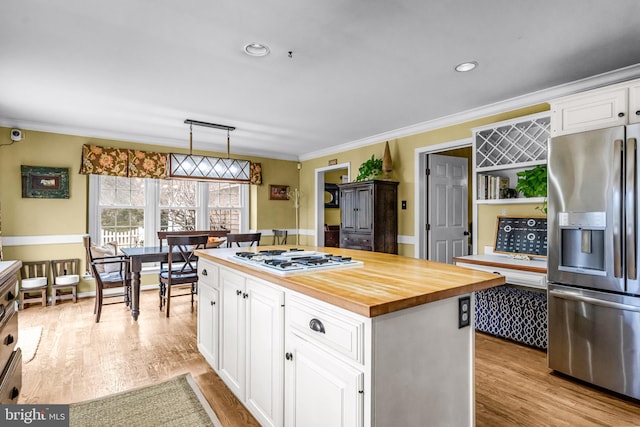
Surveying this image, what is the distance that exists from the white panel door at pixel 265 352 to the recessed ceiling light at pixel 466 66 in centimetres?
234

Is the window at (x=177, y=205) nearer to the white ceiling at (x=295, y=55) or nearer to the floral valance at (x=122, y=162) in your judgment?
the floral valance at (x=122, y=162)

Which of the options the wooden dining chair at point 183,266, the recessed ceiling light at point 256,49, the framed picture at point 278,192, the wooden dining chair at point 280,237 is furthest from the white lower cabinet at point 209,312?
the framed picture at point 278,192

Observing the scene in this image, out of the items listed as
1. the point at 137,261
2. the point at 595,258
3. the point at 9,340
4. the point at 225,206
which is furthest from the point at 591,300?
the point at 225,206

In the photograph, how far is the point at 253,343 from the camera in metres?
1.88

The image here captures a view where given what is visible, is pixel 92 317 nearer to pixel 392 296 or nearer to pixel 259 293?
pixel 259 293

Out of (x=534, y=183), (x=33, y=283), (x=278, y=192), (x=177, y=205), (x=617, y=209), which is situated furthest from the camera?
(x=278, y=192)

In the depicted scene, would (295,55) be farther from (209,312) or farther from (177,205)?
(177,205)

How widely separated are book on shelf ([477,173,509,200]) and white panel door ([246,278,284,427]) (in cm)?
292

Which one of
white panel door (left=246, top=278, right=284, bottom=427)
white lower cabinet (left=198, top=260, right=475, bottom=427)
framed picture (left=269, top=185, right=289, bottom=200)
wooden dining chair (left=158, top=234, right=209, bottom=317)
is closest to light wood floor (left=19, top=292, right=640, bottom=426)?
white panel door (left=246, top=278, right=284, bottom=427)

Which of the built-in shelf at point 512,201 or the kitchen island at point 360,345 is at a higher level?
the built-in shelf at point 512,201

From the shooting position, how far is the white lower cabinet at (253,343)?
A: 1.65m

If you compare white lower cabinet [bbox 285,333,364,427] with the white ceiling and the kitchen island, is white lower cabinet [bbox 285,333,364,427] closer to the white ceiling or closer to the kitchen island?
the kitchen island

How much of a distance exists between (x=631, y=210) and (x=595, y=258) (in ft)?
1.27

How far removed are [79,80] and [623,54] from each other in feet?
14.7
